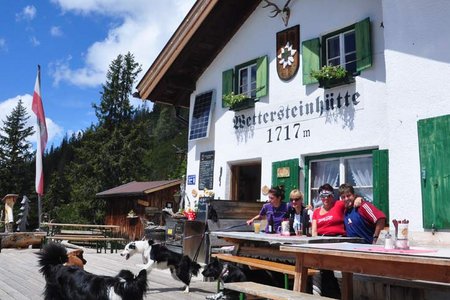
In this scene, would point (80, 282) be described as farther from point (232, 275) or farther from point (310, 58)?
point (310, 58)

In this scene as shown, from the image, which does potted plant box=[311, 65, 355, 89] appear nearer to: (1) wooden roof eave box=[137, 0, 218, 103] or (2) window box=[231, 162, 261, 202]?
(2) window box=[231, 162, 261, 202]

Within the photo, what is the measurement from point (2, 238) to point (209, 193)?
7.36m

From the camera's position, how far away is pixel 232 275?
5797mm

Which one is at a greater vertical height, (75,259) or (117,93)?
(117,93)

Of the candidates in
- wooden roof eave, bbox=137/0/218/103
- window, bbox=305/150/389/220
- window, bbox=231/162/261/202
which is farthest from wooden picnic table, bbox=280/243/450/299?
wooden roof eave, bbox=137/0/218/103

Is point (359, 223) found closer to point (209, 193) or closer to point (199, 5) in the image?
point (209, 193)

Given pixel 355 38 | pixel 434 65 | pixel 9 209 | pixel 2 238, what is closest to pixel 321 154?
pixel 355 38

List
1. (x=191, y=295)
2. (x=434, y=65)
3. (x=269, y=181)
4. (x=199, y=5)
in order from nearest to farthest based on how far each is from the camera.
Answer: (x=434, y=65)
(x=191, y=295)
(x=269, y=181)
(x=199, y=5)

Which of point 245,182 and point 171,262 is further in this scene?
point 245,182

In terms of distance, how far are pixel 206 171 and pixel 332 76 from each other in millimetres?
4179

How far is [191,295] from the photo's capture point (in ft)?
21.7

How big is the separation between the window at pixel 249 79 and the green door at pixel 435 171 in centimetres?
419

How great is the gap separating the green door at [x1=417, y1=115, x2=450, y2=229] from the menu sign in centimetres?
561

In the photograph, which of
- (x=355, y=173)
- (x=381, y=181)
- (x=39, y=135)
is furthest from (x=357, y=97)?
(x=39, y=135)
